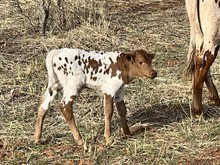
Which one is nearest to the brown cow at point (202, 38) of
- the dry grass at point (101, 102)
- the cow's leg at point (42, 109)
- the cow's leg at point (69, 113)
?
the dry grass at point (101, 102)

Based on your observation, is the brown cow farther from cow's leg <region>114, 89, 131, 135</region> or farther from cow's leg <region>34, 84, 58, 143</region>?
cow's leg <region>34, 84, 58, 143</region>

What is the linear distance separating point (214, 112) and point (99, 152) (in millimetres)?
1622

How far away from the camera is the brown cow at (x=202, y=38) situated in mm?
5406

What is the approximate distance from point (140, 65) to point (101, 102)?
1281 mm

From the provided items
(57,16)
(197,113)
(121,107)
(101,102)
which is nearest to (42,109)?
(121,107)

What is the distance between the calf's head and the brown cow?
88cm

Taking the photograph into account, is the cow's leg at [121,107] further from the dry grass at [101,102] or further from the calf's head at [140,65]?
the calf's head at [140,65]

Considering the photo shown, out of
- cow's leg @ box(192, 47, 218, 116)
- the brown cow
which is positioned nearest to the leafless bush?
the brown cow

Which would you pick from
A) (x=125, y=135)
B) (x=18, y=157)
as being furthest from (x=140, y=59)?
(x=18, y=157)

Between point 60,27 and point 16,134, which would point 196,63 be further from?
point 60,27

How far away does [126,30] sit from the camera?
915 centimetres

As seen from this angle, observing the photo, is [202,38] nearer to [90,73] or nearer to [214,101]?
[214,101]

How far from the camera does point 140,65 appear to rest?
16.0 ft

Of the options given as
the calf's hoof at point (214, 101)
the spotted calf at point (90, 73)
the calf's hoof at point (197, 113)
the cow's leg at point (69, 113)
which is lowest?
the calf's hoof at point (197, 113)
